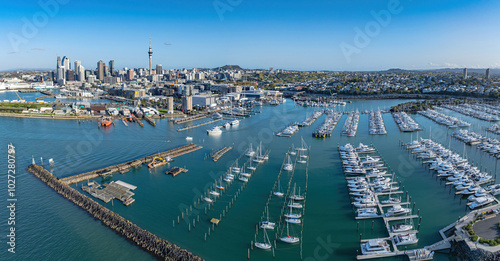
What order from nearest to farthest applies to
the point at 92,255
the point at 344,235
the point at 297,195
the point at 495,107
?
the point at 92,255 < the point at 344,235 < the point at 297,195 < the point at 495,107

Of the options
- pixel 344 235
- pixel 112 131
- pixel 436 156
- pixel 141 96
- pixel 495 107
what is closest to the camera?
pixel 344 235

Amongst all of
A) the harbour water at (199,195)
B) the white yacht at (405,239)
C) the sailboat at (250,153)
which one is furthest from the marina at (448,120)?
the white yacht at (405,239)

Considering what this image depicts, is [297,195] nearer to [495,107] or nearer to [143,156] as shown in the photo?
[143,156]

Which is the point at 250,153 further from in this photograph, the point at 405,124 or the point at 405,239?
the point at 405,124

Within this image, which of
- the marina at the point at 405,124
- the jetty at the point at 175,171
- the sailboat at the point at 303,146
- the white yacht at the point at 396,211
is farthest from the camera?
the marina at the point at 405,124

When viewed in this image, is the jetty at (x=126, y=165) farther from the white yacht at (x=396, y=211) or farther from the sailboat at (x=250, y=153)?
the white yacht at (x=396, y=211)

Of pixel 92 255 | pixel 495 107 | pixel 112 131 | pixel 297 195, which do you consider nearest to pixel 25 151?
pixel 112 131

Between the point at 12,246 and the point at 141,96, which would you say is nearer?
the point at 12,246

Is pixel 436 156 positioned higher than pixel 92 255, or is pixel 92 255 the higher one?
pixel 436 156
